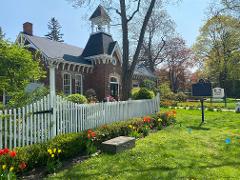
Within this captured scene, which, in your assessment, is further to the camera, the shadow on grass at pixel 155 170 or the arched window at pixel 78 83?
the arched window at pixel 78 83

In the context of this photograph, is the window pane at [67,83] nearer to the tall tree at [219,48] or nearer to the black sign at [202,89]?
the black sign at [202,89]

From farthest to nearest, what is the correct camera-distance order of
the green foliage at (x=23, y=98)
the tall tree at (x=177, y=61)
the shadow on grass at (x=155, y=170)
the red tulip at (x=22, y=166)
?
1. the tall tree at (x=177, y=61)
2. the green foliage at (x=23, y=98)
3. the shadow on grass at (x=155, y=170)
4. the red tulip at (x=22, y=166)

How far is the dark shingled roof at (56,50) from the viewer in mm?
20594

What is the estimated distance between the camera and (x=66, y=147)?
21.3 feet

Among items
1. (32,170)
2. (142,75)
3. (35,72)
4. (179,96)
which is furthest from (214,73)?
(32,170)

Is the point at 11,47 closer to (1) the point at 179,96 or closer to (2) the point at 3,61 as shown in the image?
(2) the point at 3,61

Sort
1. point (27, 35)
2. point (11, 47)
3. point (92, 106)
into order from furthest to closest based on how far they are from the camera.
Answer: point (27, 35) → point (11, 47) → point (92, 106)

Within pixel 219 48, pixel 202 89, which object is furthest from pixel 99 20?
pixel 219 48

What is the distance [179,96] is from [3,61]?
27.6 m

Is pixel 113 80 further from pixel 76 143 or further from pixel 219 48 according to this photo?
pixel 219 48

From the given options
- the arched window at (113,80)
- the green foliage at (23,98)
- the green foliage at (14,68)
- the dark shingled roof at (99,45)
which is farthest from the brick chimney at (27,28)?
the green foliage at (23,98)

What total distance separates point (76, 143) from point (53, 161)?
1079mm

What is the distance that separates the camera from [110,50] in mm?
23875

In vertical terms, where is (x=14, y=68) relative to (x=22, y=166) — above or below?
above
